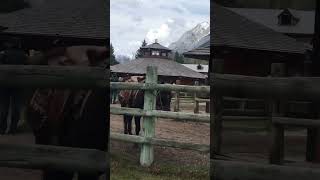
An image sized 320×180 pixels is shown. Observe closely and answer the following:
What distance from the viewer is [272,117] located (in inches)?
54.6

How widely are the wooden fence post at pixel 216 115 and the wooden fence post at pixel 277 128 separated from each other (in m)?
0.15

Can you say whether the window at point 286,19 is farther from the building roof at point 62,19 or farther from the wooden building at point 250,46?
the building roof at point 62,19

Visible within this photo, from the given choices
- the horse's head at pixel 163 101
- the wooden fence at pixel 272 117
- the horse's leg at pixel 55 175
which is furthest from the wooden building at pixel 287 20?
the horse's head at pixel 163 101

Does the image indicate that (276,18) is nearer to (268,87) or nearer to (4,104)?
(268,87)

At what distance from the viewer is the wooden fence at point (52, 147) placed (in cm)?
143

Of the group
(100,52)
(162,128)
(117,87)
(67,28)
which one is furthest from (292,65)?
(162,128)

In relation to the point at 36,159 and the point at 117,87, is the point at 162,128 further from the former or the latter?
the point at 36,159

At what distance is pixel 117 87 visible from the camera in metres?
6.20

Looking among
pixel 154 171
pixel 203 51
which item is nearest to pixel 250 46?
pixel 203 51

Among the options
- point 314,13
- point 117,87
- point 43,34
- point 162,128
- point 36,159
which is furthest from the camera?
point 162,128

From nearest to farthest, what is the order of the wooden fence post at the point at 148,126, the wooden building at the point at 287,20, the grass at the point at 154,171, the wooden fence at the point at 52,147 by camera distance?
the wooden building at the point at 287,20, the wooden fence at the point at 52,147, the grass at the point at 154,171, the wooden fence post at the point at 148,126

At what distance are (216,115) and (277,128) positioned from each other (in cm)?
18

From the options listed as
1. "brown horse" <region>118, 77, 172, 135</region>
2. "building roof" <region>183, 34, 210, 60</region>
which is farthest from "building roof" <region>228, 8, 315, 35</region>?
"brown horse" <region>118, 77, 172, 135</region>

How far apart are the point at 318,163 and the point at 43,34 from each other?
0.88 metres
